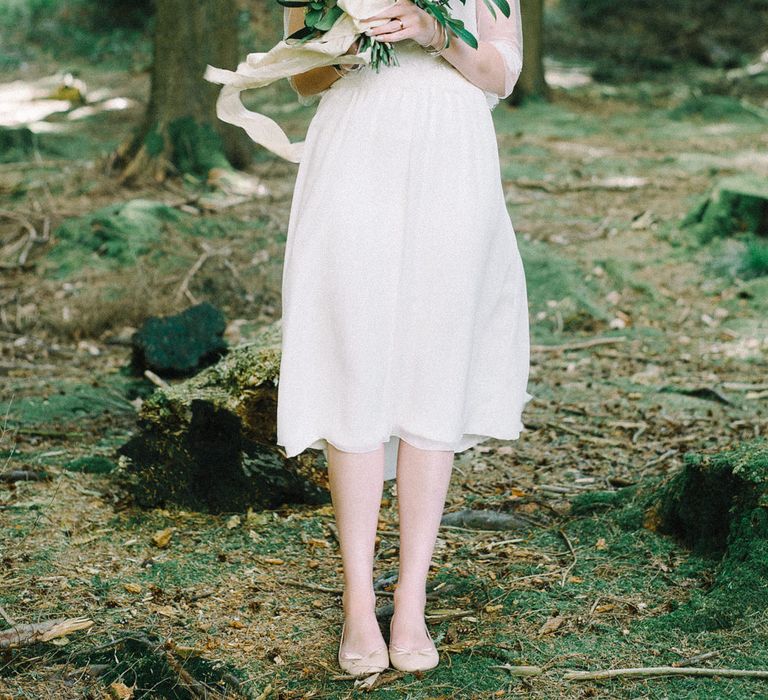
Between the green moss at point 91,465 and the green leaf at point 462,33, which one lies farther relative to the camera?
the green moss at point 91,465

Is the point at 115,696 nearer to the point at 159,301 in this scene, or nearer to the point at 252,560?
the point at 252,560

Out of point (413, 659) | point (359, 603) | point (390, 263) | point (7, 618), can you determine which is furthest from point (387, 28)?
point (7, 618)

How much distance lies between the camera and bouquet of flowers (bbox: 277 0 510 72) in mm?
2633

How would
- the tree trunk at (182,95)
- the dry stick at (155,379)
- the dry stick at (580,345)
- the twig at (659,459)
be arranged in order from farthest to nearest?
the tree trunk at (182,95) → the dry stick at (580,345) → the dry stick at (155,379) → the twig at (659,459)

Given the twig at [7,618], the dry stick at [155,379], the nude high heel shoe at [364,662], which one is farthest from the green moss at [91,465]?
the nude high heel shoe at [364,662]

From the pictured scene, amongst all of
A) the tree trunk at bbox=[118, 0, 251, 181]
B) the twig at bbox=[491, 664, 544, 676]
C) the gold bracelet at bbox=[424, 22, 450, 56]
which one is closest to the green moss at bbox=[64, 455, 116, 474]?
the twig at bbox=[491, 664, 544, 676]

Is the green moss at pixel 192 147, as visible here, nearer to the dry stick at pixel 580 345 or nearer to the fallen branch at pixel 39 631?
the dry stick at pixel 580 345

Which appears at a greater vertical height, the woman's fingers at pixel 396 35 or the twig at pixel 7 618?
the woman's fingers at pixel 396 35

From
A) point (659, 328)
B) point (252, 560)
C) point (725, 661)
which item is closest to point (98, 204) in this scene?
point (659, 328)

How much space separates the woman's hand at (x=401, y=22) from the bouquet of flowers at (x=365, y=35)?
0.05ft

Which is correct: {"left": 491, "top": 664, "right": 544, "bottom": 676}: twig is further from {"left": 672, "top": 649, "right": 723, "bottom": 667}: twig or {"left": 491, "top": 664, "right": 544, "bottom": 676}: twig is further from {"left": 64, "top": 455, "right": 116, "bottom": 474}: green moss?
{"left": 64, "top": 455, "right": 116, "bottom": 474}: green moss

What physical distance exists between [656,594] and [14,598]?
1.96 m

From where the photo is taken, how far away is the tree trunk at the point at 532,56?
1356 centimetres

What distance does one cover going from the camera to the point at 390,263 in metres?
2.72
